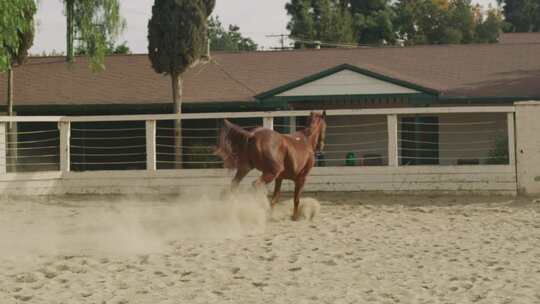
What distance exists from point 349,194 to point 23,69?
57.7 ft

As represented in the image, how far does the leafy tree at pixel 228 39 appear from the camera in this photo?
74000 mm

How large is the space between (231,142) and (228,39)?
66.5 metres

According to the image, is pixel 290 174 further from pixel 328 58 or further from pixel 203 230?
pixel 328 58

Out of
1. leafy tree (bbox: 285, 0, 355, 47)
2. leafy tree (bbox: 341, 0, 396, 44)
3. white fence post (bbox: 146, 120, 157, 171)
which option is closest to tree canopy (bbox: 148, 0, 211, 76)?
white fence post (bbox: 146, 120, 157, 171)

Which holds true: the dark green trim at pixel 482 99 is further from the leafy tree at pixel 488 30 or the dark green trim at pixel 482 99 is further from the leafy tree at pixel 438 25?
the leafy tree at pixel 488 30

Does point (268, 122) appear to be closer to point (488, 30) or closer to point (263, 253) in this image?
point (263, 253)

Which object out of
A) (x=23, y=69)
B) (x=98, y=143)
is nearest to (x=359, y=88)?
(x=98, y=143)

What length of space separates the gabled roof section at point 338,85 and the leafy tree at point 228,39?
1945 inches

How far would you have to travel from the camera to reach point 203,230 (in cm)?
1034

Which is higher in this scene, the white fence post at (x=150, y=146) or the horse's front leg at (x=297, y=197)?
the white fence post at (x=150, y=146)

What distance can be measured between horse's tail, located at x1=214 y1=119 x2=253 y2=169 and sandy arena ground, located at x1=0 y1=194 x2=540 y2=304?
0.57 meters

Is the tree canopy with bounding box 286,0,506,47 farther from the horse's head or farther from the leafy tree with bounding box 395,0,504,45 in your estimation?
the horse's head

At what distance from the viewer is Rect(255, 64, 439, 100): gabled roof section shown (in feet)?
77.8

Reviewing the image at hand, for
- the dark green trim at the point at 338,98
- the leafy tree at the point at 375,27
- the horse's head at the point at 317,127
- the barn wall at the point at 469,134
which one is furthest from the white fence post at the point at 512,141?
the leafy tree at the point at 375,27
